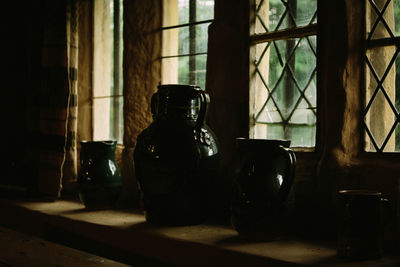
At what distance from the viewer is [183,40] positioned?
2.07m

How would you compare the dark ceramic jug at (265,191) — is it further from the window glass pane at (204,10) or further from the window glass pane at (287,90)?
the window glass pane at (204,10)

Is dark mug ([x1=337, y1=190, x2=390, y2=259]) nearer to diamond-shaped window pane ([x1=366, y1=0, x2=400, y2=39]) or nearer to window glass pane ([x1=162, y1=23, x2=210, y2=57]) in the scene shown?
diamond-shaped window pane ([x1=366, y1=0, x2=400, y2=39])

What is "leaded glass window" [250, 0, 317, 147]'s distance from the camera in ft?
5.32

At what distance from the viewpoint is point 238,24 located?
5.73 feet

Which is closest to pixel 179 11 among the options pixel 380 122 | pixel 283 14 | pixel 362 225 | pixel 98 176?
pixel 283 14

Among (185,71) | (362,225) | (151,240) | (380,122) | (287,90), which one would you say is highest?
(185,71)

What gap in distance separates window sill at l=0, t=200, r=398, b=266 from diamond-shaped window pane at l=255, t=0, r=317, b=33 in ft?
2.45

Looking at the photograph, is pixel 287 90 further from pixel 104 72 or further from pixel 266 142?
pixel 104 72

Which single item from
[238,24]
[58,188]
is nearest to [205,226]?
[238,24]

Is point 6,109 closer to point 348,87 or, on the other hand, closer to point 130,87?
point 130,87

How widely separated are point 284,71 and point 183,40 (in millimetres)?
557

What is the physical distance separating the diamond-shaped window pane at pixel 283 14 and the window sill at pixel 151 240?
746 mm

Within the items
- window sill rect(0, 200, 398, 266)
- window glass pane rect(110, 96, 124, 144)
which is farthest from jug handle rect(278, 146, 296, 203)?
window glass pane rect(110, 96, 124, 144)

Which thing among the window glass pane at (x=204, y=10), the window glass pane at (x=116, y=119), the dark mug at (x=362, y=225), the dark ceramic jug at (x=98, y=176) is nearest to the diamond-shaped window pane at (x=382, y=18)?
the dark mug at (x=362, y=225)
